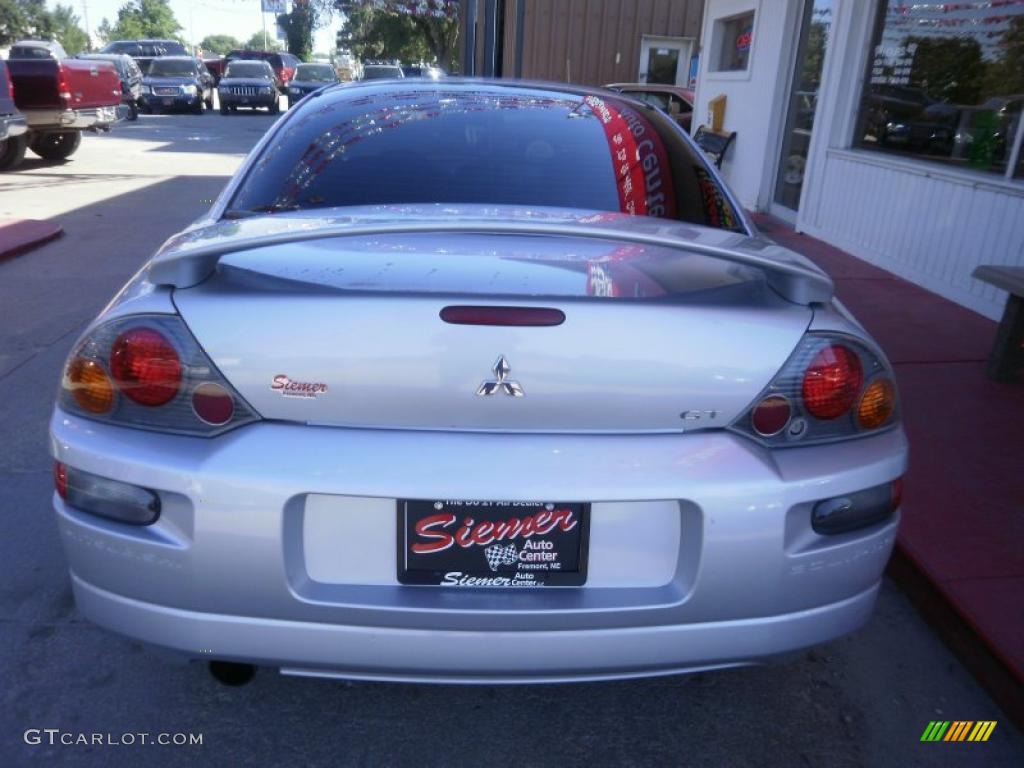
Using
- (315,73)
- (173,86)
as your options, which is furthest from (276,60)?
(173,86)

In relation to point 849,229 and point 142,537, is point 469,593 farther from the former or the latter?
point 849,229

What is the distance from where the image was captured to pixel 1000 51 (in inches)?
224

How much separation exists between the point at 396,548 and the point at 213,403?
467mm

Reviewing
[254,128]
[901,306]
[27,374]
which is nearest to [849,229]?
[901,306]

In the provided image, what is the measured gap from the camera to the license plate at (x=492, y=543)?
1634mm

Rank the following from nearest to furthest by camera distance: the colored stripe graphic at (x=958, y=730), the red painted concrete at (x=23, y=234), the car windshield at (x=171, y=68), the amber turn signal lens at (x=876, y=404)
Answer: the amber turn signal lens at (x=876, y=404)
the colored stripe graphic at (x=958, y=730)
the red painted concrete at (x=23, y=234)
the car windshield at (x=171, y=68)

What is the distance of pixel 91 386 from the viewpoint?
5.80 feet

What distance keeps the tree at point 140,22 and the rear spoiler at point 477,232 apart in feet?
294

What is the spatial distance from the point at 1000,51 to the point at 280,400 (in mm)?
5977

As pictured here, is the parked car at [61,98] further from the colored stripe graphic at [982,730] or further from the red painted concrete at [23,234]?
the colored stripe graphic at [982,730]

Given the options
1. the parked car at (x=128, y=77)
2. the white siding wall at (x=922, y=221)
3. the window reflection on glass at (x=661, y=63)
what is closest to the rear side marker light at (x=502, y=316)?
the white siding wall at (x=922, y=221)

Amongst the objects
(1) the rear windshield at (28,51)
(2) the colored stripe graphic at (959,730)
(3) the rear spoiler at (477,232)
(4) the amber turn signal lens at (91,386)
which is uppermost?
(1) the rear windshield at (28,51)

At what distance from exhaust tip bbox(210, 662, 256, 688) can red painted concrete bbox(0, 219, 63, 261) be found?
624cm

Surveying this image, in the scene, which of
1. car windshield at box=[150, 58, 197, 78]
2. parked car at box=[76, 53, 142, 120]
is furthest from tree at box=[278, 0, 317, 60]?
parked car at box=[76, 53, 142, 120]
